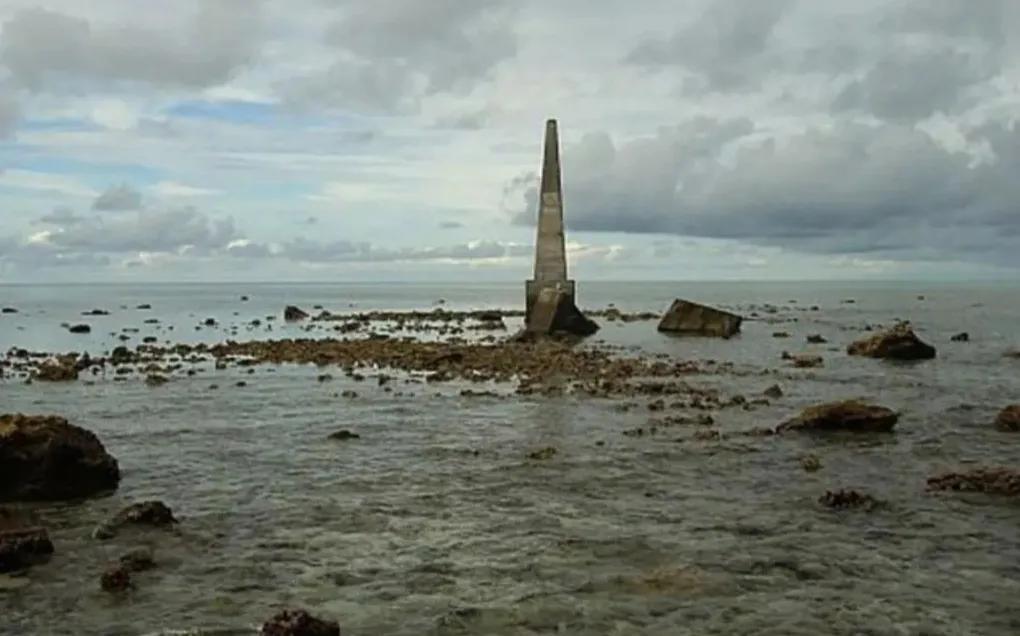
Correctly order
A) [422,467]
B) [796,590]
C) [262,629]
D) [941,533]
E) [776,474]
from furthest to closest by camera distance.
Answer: [422,467], [776,474], [941,533], [796,590], [262,629]

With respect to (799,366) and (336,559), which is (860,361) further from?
(336,559)

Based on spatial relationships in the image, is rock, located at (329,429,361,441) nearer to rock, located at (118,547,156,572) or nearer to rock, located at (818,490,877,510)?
rock, located at (118,547,156,572)

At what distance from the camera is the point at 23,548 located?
15648mm

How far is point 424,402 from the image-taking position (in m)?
36.4

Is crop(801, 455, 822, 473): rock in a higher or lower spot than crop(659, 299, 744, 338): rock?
lower

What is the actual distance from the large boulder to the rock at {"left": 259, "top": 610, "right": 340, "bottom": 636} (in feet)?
34.5

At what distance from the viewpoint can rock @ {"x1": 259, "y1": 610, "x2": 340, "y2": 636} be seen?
1181 centimetres

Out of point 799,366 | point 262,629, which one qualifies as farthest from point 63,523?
Result: point 799,366

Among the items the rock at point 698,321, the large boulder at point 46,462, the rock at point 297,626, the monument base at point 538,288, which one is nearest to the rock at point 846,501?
the rock at point 297,626

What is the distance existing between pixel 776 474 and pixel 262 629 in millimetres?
13836

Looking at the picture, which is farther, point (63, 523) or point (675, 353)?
point (675, 353)

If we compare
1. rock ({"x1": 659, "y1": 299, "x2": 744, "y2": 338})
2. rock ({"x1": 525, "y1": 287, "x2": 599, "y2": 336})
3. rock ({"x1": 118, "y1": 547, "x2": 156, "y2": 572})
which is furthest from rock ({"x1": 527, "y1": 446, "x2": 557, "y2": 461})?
rock ({"x1": 659, "y1": 299, "x2": 744, "y2": 338})

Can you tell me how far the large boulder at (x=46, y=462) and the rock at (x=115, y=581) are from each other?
682 cm

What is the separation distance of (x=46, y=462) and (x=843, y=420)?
20.7m
